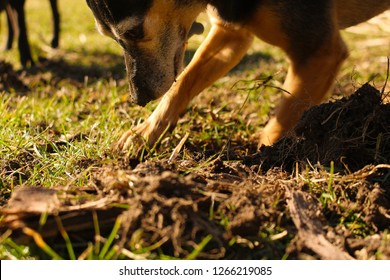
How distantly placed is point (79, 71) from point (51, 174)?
10.5 ft

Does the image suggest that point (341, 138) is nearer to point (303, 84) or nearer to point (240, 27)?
point (303, 84)

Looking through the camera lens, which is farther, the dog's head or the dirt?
the dog's head

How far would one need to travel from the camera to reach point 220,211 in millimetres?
2160

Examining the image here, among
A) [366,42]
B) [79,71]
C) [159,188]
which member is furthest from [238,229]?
[366,42]

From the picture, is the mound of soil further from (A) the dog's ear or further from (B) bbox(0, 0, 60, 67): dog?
(B) bbox(0, 0, 60, 67): dog

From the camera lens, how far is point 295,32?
3.39 meters

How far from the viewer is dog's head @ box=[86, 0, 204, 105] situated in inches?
128

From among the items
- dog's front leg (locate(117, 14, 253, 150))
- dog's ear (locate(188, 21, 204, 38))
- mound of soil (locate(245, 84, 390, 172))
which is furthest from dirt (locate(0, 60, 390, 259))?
dog's ear (locate(188, 21, 204, 38))

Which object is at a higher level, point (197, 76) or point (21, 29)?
point (197, 76)

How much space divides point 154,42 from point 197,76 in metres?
0.49

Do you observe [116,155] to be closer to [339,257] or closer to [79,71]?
[339,257]

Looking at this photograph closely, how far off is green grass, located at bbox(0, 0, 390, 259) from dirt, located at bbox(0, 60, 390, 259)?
0.14 feet

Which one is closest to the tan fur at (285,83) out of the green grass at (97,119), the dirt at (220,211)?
the green grass at (97,119)

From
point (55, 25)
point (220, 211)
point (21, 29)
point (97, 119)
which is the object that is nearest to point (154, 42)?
point (97, 119)
